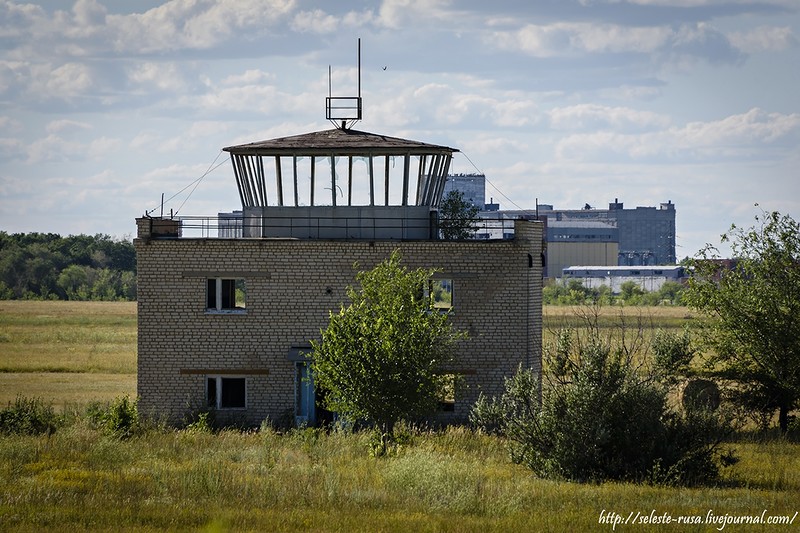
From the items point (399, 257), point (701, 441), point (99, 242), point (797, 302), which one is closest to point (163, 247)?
point (399, 257)

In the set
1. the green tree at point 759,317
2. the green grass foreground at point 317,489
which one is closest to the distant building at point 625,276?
the green tree at point 759,317

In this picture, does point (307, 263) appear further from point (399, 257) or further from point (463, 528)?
point (463, 528)

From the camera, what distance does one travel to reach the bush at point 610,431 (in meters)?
26.0

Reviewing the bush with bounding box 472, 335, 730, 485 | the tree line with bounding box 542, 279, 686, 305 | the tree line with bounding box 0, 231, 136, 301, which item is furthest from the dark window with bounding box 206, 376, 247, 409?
the tree line with bounding box 0, 231, 136, 301

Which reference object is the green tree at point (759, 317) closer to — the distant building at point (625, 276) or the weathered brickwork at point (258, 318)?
the weathered brickwork at point (258, 318)

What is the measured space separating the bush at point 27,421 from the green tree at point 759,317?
1795 centimetres

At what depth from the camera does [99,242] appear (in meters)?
155

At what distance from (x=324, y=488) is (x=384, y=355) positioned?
19.1ft

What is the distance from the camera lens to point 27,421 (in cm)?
3125

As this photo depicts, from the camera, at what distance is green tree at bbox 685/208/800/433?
Answer: 111ft

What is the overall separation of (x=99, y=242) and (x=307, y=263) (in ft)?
415

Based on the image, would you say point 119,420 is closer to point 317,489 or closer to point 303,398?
point 303,398

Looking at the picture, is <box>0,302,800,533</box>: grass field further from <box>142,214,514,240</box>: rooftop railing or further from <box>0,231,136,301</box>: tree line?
<box>0,231,136,301</box>: tree line

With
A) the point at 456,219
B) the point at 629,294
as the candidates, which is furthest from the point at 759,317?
the point at 629,294
